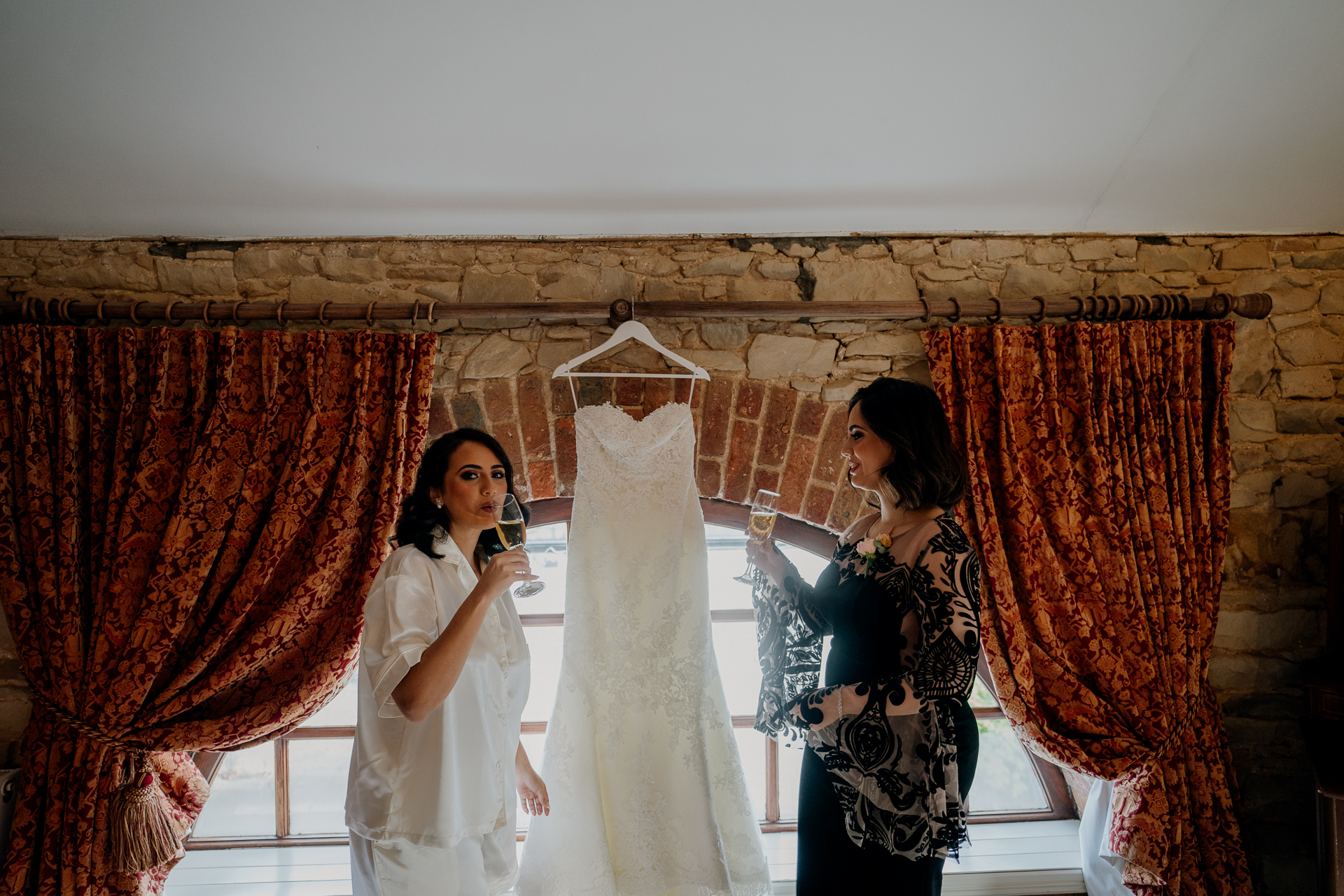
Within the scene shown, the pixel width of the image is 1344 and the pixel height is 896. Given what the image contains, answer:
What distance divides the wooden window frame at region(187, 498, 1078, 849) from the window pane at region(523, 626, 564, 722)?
0.05 m

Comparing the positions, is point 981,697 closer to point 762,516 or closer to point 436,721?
point 762,516

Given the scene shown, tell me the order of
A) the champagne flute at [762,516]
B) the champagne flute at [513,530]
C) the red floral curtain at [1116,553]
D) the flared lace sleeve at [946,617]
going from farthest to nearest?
the red floral curtain at [1116,553], the champagne flute at [762,516], the champagne flute at [513,530], the flared lace sleeve at [946,617]

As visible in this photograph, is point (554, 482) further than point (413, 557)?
Yes

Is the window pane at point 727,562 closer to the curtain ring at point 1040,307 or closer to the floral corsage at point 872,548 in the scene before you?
the floral corsage at point 872,548

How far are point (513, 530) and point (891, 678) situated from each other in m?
0.95

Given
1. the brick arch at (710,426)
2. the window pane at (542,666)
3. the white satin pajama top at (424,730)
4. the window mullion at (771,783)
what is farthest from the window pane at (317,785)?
the window mullion at (771,783)

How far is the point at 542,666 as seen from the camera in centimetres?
275

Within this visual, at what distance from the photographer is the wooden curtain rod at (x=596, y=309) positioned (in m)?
2.32

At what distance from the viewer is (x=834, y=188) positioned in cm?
221

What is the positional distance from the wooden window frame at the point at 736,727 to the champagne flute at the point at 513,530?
94cm

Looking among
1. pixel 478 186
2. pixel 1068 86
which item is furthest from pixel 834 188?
pixel 478 186

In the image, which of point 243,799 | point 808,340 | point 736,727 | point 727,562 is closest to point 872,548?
point 808,340

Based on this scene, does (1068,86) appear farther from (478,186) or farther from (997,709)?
(997,709)

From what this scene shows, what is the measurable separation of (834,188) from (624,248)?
2.43ft
